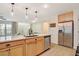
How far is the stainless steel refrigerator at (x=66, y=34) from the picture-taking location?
5.87 metres

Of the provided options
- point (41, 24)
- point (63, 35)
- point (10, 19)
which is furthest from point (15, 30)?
point (63, 35)

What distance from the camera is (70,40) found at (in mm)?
5926

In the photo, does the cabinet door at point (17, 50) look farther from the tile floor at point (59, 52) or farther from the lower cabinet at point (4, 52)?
the tile floor at point (59, 52)

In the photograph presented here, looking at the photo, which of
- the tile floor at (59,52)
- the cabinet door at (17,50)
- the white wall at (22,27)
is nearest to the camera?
the cabinet door at (17,50)

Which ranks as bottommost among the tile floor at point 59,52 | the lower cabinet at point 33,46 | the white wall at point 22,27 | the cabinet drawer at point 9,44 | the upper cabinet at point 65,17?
the tile floor at point 59,52

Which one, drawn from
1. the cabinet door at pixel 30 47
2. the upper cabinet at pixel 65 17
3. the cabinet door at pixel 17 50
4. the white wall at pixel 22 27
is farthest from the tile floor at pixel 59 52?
the white wall at pixel 22 27

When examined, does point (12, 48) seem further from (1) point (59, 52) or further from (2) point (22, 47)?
(1) point (59, 52)

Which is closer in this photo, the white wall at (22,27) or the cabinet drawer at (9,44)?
the cabinet drawer at (9,44)

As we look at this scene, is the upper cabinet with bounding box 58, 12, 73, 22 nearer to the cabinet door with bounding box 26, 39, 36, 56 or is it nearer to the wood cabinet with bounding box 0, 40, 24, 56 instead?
the cabinet door with bounding box 26, 39, 36, 56

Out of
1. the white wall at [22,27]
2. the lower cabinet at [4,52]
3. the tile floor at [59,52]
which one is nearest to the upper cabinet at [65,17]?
the tile floor at [59,52]

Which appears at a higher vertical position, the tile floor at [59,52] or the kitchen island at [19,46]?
the kitchen island at [19,46]

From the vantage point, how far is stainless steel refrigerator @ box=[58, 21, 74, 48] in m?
5.87

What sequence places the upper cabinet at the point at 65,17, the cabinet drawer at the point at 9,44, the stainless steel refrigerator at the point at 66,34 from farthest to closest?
the upper cabinet at the point at 65,17 < the stainless steel refrigerator at the point at 66,34 < the cabinet drawer at the point at 9,44

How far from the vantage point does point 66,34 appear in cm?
626
